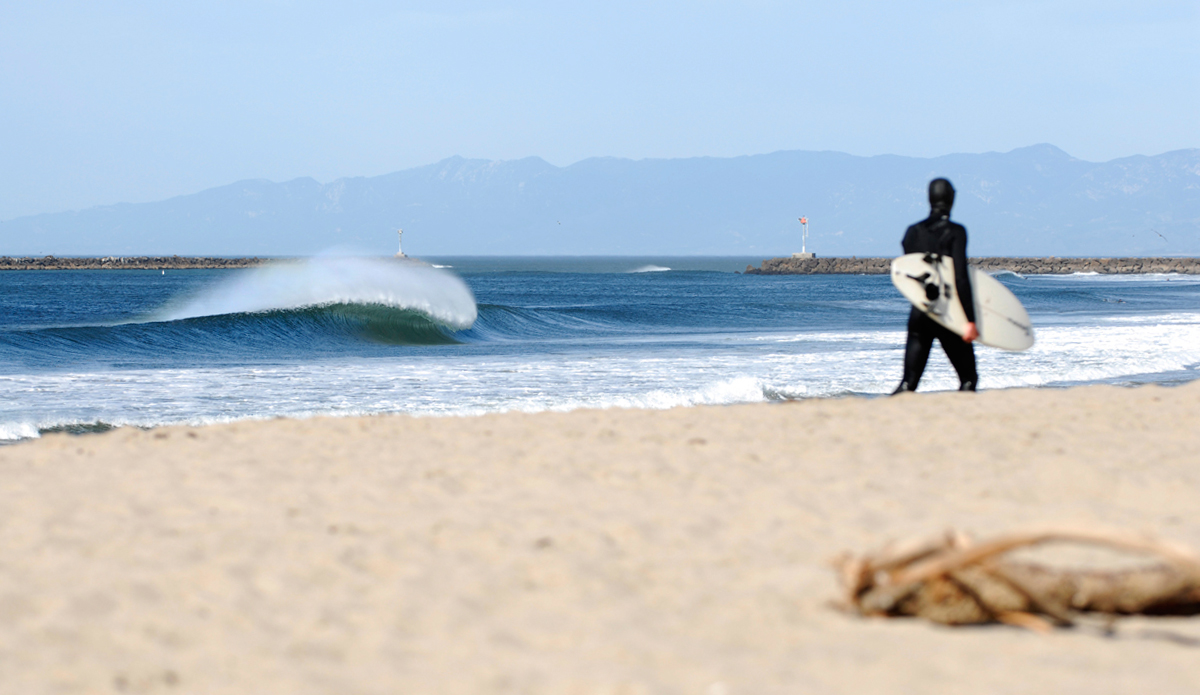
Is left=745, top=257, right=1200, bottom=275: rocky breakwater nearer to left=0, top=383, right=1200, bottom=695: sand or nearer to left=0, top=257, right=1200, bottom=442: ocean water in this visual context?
left=0, top=257, right=1200, bottom=442: ocean water

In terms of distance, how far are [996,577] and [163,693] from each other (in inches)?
90.1

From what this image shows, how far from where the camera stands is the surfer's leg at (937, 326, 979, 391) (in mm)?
7035

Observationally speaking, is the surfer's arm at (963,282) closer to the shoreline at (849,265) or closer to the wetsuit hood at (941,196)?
the wetsuit hood at (941,196)

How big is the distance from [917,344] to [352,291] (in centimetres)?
2172

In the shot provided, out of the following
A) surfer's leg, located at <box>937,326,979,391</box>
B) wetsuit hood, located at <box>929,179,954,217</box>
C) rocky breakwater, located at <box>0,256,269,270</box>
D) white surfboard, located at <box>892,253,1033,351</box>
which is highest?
rocky breakwater, located at <box>0,256,269,270</box>

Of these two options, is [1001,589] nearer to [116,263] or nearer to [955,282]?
[955,282]

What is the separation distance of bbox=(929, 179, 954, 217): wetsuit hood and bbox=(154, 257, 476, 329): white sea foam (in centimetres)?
1929

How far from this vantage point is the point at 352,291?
27.0m

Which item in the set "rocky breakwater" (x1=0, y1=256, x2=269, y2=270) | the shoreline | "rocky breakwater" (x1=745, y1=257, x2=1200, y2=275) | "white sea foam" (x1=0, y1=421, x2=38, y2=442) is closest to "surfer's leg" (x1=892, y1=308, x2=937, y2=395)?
"white sea foam" (x1=0, y1=421, x2=38, y2=442)

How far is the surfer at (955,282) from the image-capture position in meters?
6.77

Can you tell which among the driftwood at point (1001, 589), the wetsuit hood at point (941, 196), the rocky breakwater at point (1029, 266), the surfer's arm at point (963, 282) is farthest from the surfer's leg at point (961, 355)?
the rocky breakwater at point (1029, 266)

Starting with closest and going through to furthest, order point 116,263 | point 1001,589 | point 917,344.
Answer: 1. point 1001,589
2. point 917,344
3. point 116,263

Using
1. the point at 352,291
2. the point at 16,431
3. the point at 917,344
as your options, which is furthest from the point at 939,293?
the point at 352,291

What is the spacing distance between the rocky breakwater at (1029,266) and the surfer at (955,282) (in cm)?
8749
